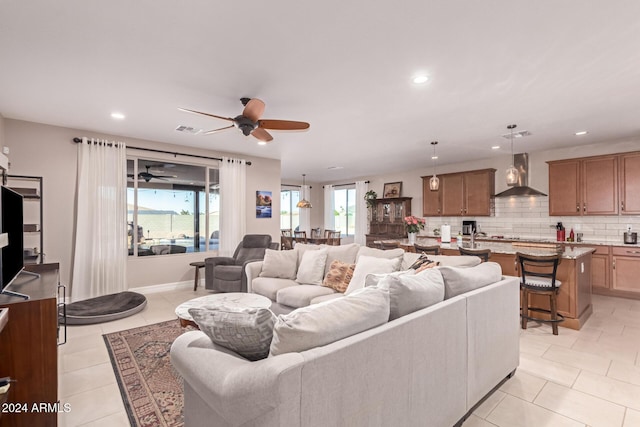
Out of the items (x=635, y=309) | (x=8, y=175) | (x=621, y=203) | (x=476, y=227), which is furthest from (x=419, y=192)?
(x=8, y=175)

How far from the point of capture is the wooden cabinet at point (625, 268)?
4.71m

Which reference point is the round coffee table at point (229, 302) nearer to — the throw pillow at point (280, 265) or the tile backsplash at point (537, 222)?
the throw pillow at point (280, 265)

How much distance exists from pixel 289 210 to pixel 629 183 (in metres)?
8.26

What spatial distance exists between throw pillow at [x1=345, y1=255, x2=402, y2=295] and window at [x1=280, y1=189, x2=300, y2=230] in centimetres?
741

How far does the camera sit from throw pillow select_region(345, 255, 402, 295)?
299 centimetres

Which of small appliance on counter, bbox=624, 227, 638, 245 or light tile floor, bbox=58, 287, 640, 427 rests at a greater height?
small appliance on counter, bbox=624, 227, 638, 245

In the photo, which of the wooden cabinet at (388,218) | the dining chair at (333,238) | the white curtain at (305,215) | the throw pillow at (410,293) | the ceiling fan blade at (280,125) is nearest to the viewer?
the throw pillow at (410,293)

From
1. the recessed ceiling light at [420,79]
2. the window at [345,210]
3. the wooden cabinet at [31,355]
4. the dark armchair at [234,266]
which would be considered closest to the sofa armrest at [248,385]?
the wooden cabinet at [31,355]

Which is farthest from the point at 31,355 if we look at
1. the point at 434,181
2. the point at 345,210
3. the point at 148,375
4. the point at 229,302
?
the point at 345,210

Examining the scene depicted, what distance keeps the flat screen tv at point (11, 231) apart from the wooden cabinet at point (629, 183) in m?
7.58

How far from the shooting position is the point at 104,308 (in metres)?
3.97

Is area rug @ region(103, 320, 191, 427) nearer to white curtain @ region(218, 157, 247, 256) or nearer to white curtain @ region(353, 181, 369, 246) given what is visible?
white curtain @ region(218, 157, 247, 256)

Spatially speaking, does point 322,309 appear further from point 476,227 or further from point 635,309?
point 476,227

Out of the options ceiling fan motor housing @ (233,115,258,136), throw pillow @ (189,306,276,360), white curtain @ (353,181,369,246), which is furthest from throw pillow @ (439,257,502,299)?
white curtain @ (353,181,369,246)
